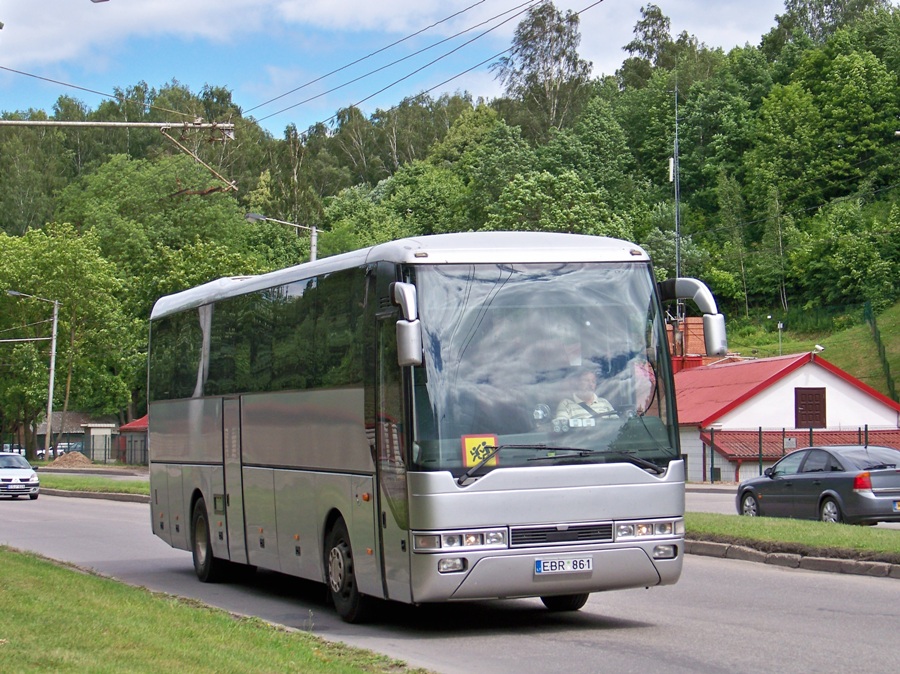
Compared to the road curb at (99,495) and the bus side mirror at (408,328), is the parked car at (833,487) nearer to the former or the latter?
the bus side mirror at (408,328)

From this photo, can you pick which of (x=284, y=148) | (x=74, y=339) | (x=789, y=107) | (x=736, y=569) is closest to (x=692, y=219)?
(x=789, y=107)

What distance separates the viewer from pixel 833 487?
68.5 feet

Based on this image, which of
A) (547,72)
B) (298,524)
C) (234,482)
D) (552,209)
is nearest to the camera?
(298,524)

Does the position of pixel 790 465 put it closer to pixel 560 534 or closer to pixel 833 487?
pixel 833 487

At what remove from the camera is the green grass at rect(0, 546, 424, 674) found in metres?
8.41

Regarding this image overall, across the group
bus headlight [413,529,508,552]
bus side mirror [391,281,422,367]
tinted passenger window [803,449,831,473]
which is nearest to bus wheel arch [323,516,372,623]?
bus headlight [413,529,508,552]

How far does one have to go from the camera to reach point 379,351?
36.9 feet

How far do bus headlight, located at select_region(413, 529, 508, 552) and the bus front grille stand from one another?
12 centimetres

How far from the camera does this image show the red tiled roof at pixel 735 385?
47.3 metres

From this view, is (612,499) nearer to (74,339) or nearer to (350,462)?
(350,462)

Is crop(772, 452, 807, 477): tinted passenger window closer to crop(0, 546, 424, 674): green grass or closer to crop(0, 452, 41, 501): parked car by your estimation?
crop(0, 546, 424, 674): green grass

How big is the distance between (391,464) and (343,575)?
1662 millimetres

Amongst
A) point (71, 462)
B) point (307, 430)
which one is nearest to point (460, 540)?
point (307, 430)

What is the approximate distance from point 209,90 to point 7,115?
767 inches
